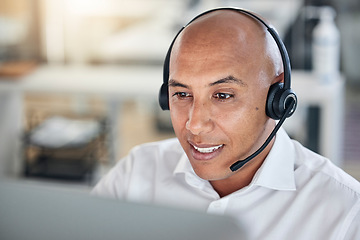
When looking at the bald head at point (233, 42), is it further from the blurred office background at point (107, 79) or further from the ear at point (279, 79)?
the blurred office background at point (107, 79)

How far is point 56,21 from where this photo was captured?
351 cm

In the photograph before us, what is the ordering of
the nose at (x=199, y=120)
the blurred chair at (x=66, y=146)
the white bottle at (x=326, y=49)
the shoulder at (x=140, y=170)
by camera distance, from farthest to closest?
1. the blurred chair at (x=66, y=146)
2. the white bottle at (x=326, y=49)
3. the shoulder at (x=140, y=170)
4. the nose at (x=199, y=120)

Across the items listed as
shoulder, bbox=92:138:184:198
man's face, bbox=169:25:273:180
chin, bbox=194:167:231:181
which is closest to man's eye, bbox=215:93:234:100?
man's face, bbox=169:25:273:180

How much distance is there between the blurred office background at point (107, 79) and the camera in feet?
9.11

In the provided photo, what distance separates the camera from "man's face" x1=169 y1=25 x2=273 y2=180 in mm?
957

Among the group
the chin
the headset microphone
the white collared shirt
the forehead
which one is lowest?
the white collared shirt

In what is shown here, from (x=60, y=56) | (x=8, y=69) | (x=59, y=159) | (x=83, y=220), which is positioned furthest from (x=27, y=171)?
(x=83, y=220)

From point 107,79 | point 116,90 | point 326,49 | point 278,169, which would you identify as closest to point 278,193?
point 278,169

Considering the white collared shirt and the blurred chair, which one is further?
the blurred chair

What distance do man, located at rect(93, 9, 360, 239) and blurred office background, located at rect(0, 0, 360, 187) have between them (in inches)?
57.5

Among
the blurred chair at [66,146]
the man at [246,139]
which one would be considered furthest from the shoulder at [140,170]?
the blurred chair at [66,146]

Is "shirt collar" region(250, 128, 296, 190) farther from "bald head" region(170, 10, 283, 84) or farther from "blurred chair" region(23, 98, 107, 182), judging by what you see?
"blurred chair" region(23, 98, 107, 182)

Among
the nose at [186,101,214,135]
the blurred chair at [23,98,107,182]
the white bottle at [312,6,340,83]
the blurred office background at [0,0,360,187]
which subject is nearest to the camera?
the nose at [186,101,214,135]

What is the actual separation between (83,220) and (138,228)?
1.8 inches
